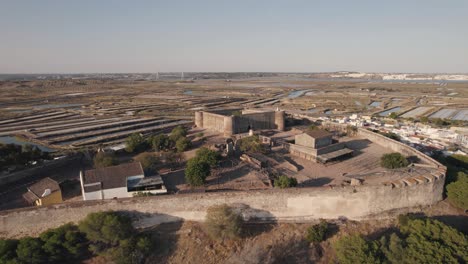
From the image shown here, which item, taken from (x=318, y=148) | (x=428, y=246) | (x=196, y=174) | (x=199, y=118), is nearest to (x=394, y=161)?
(x=318, y=148)

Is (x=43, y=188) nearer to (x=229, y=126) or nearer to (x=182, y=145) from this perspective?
(x=182, y=145)

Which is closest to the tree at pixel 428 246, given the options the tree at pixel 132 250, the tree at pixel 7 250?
the tree at pixel 132 250

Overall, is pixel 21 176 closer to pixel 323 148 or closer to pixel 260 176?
pixel 260 176

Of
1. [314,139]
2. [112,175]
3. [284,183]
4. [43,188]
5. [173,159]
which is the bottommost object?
[173,159]

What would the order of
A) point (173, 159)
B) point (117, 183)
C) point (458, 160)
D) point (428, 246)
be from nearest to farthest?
1. point (428, 246)
2. point (117, 183)
3. point (173, 159)
4. point (458, 160)

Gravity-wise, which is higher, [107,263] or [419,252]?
[419,252]

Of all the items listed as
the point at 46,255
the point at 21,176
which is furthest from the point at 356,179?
the point at 21,176

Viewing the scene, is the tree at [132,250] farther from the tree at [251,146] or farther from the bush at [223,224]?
the tree at [251,146]
